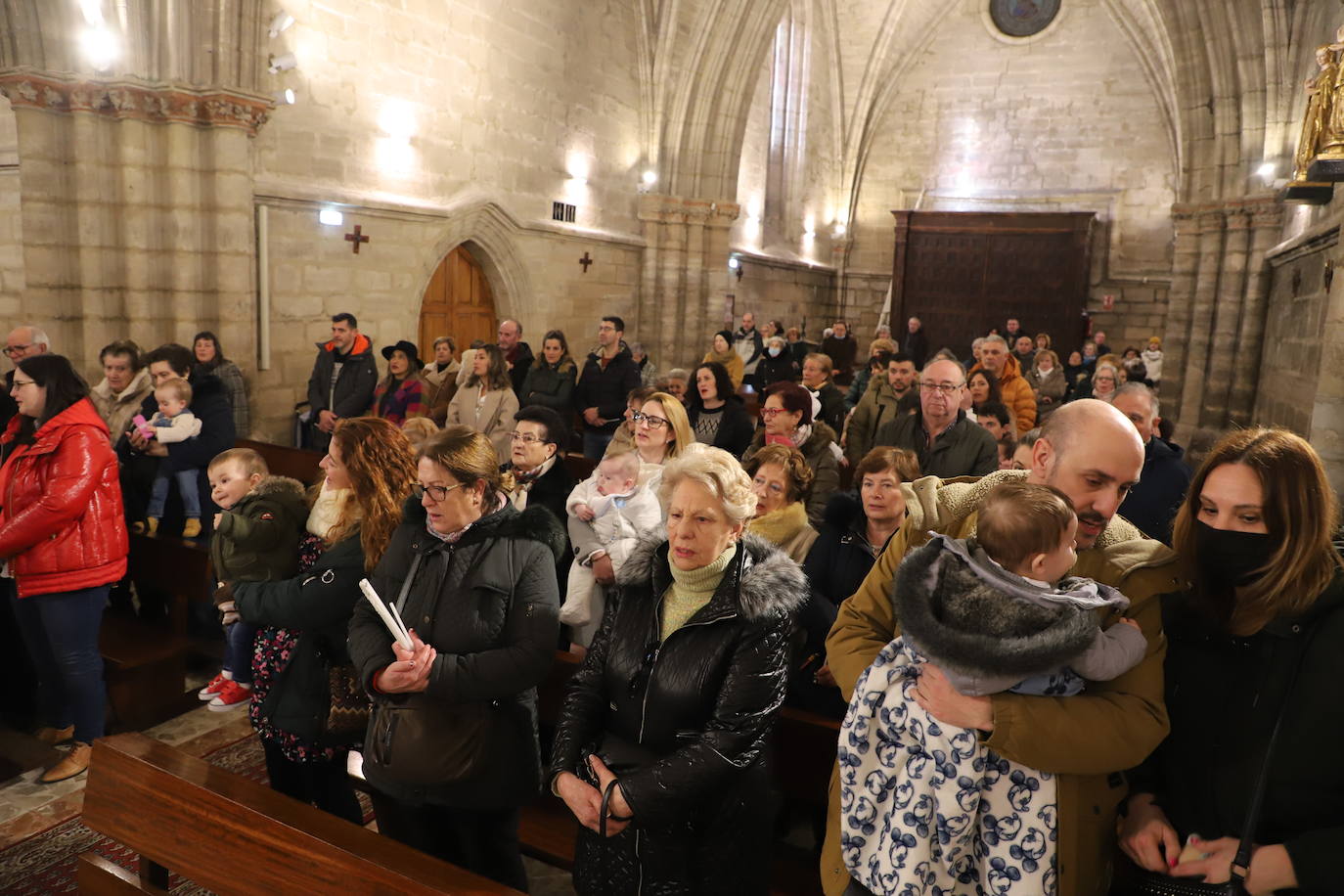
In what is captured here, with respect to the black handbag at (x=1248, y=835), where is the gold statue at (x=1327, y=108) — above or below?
above

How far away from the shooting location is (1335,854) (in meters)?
1.56

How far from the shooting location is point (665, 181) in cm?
1280

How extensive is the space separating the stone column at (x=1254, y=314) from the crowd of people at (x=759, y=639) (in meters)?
7.66

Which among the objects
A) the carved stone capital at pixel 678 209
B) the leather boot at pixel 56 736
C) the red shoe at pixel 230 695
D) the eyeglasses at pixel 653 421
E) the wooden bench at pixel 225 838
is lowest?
the leather boot at pixel 56 736

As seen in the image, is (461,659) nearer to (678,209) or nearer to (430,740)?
(430,740)

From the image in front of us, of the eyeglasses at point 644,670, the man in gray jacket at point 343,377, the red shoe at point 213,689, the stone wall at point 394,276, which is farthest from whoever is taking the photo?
the stone wall at point 394,276

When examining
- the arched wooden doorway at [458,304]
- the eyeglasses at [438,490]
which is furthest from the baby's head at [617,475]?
the arched wooden doorway at [458,304]

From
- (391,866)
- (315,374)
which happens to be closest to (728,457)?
(391,866)

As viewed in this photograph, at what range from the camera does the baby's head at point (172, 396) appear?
4996mm

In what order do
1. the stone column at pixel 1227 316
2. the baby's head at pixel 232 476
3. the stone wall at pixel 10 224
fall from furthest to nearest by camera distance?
the stone column at pixel 1227 316 → the stone wall at pixel 10 224 → the baby's head at pixel 232 476

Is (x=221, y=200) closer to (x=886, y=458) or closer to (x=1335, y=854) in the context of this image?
(x=886, y=458)

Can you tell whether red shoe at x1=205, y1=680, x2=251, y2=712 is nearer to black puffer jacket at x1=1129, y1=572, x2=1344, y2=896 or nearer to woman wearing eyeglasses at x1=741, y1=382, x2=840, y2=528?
woman wearing eyeglasses at x1=741, y1=382, x2=840, y2=528

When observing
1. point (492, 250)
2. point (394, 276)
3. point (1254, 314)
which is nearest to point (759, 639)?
point (394, 276)

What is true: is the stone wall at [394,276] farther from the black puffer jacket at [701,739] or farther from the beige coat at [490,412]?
the black puffer jacket at [701,739]
